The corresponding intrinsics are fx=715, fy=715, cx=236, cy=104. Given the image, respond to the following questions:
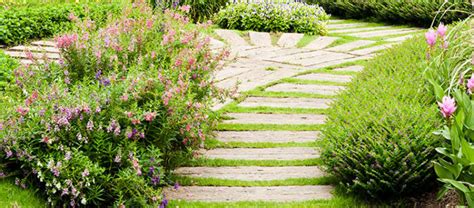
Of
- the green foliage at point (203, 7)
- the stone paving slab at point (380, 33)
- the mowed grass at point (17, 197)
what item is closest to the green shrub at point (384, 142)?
the mowed grass at point (17, 197)

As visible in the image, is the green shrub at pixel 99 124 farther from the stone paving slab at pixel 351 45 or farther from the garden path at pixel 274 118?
the stone paving slab at pixel 351 45

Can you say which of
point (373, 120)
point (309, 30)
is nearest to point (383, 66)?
point (373, 120)

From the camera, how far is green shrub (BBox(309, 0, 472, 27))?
1028 centimetres

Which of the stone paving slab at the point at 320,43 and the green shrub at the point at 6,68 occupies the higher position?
the green shrub at the point at 6,68

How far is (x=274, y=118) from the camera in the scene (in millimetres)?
6031

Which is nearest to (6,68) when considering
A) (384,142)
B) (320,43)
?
(384,142)

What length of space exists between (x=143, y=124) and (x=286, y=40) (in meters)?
4.91

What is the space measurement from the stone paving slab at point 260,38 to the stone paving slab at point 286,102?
2.43m

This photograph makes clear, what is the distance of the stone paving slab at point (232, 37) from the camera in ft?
29.1

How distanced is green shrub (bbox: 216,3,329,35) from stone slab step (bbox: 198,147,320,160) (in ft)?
14.4

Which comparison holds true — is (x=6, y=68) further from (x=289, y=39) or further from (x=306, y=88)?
(x=289, y=39)

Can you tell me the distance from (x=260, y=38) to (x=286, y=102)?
277 cm

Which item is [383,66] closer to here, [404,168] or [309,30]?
[404,168]

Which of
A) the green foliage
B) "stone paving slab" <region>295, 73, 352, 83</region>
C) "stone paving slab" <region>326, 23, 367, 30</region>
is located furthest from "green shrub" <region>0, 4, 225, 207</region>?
"stone paving slab" <region>326, 23, 367, 30</region>
